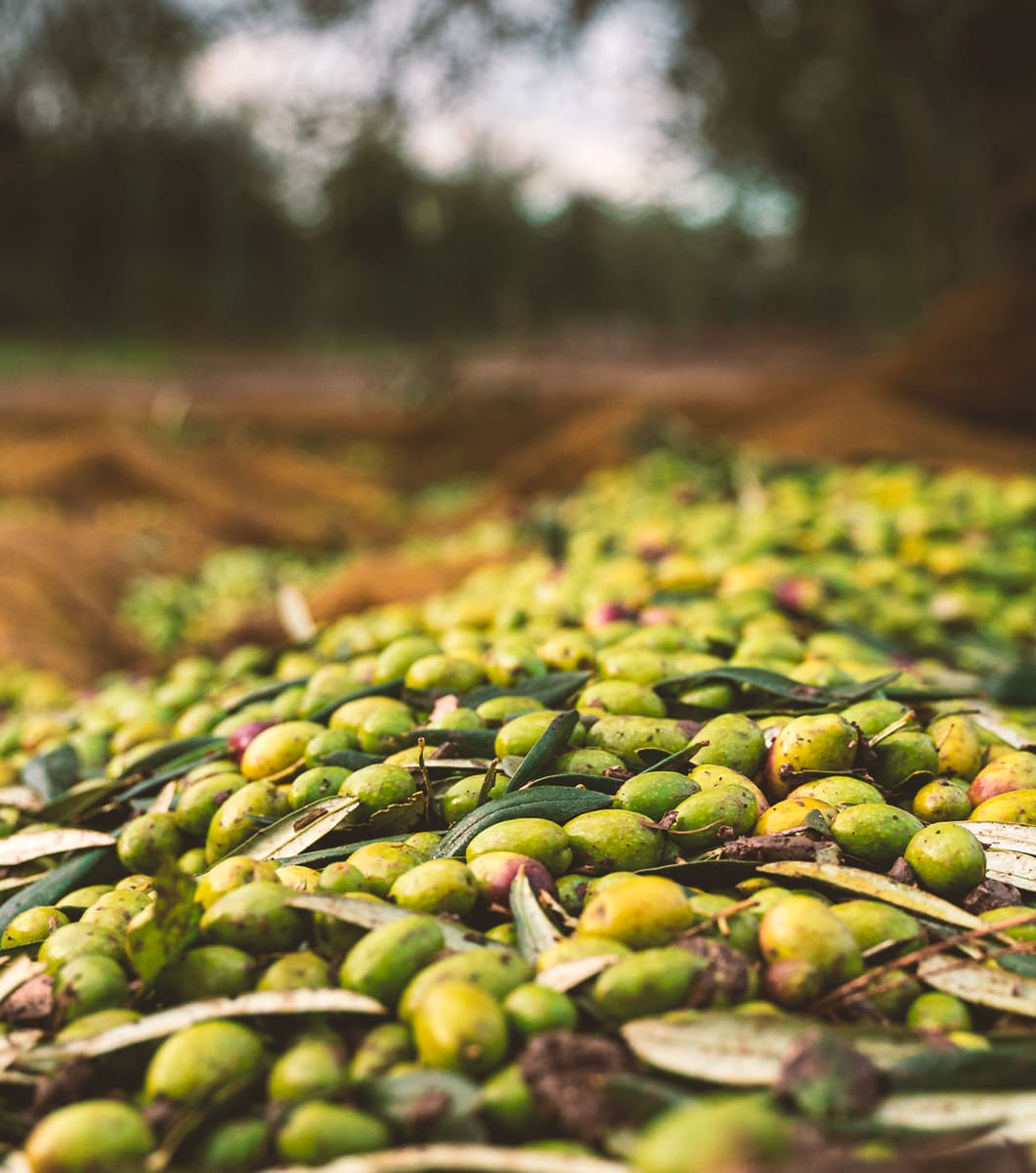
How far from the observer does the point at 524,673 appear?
2582mm

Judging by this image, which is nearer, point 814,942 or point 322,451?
point 814,942

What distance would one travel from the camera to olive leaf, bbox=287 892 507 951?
4.94 ft

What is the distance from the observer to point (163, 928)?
1.50 meters

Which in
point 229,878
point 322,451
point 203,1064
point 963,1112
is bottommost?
point 963,1112

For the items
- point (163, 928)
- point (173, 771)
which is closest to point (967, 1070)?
point (163, 928)

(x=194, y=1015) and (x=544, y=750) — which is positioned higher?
(x=544, y=750)

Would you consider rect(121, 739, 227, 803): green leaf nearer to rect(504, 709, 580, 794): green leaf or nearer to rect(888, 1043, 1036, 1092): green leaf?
rect(504, 709, 580, 794): green leaf

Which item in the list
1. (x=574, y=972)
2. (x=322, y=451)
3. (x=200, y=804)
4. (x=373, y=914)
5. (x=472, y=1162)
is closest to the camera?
(x=472, y=1162)

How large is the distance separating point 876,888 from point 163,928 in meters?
1.18

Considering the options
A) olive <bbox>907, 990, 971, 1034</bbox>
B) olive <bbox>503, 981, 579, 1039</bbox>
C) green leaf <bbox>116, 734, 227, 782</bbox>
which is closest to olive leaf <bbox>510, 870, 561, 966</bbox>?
olive <bbox>503, 981, 579, 1039</bbox>

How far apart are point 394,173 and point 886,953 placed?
15768 mm

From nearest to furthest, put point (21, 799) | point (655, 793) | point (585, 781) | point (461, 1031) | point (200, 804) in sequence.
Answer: point (461, 1031) → point (655, 793) → point (585, 781) → point (200, 804) → point (21, 799)

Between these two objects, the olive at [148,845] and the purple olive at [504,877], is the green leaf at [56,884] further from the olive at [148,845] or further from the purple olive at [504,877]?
the purple olive at [504,877]

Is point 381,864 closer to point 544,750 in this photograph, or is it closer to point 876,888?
point 544,750
